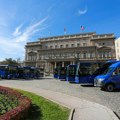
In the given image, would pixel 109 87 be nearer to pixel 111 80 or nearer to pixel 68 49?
pixel 111 80

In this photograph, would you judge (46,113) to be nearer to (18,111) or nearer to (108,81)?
(18,111)

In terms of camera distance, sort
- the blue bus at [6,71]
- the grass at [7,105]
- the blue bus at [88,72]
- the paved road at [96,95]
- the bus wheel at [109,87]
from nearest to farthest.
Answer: the grass at [7,105]
the paved road at [96,95]
the bus wheel at [109,87]
the blue bus at [88,72]
the blue bus at [6,71]

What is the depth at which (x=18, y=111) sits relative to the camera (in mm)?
5750

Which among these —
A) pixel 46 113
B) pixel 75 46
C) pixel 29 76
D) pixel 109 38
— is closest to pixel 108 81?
pixel 46 113

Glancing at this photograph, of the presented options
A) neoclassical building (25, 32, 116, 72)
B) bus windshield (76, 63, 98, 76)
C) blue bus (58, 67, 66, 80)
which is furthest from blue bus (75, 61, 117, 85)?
neoclassical building (25, 32, 116, 72)

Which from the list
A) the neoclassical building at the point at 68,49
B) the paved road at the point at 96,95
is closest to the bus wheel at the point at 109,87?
the paved road at the point at 96,95

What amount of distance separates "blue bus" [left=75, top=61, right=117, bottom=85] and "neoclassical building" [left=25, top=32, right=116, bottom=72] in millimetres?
47167

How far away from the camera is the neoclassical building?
6756 centimetres

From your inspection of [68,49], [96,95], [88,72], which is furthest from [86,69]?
[68,49]

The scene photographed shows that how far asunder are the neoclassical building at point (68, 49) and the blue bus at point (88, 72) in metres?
47.2

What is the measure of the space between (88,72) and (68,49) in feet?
175

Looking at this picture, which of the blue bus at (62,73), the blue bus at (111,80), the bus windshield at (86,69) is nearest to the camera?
the blue bus at (111,80)

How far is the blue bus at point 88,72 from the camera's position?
20141 mm

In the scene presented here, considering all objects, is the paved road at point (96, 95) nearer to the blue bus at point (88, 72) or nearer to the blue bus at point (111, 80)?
the blue bus at point (111, 80)
